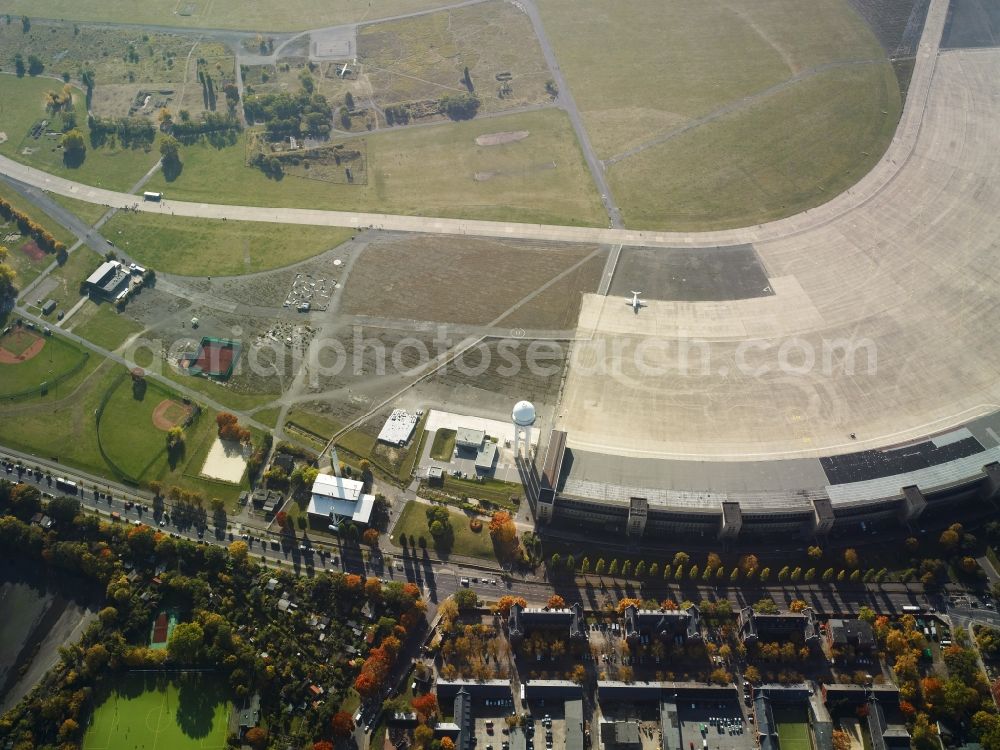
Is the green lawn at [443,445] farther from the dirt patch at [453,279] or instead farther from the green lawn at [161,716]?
the green lawn at [161,716]

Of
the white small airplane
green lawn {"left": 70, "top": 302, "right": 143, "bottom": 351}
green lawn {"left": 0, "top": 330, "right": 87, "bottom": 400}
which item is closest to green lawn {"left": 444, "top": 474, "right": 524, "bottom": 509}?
the white small airplane

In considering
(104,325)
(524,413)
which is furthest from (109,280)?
(524,413)

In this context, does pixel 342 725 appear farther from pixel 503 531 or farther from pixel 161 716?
pixel 503 531

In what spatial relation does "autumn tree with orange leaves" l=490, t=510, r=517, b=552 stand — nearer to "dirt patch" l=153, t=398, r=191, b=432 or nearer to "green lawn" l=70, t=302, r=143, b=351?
"dirt patch" l=153, t=398, r=191, b=432

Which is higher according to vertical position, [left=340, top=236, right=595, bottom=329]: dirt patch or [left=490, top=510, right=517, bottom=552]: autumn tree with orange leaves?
[left=340, top=236, right=595, bottom=329]: dirt patch

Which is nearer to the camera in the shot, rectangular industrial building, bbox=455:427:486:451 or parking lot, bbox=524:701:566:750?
parking lot, bbox=524:701:566:750

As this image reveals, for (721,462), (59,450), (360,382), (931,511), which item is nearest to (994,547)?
(931,511)

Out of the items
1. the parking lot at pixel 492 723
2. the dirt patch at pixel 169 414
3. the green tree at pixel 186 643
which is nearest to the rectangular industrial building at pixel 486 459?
the parking lot at pixel 492 723
